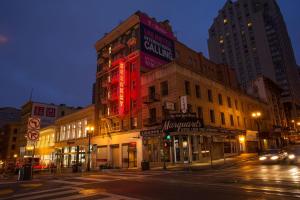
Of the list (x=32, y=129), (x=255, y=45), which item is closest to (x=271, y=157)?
(x=32, y=129)

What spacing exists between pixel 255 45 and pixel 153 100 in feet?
369

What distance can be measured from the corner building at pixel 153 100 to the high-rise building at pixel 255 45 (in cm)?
8265

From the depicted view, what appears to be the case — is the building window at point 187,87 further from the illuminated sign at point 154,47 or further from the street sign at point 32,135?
the street sign at point 32,135

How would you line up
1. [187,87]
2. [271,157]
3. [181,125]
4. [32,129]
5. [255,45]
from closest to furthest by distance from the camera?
1. [32,129]
2. [271,157]
3. [181,125]
4. [187,87]
5. [255,45]

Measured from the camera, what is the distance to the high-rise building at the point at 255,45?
118m

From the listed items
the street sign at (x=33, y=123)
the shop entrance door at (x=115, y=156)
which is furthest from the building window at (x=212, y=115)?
the street sign at (x=33, y=123)

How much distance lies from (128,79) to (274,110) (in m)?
46.9

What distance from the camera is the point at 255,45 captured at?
123m

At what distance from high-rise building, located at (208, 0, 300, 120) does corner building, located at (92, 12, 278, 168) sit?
82654 mm

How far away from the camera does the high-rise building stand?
117812mm

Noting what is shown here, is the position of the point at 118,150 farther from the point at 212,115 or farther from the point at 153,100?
the point at 212,115

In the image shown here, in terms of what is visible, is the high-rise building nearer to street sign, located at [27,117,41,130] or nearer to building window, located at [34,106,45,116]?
building window, located at [34,106,45,116]

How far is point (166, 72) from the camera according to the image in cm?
3055

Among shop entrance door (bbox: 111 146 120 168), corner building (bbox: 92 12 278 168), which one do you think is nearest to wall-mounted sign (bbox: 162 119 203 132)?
corner building (bbox: 92 12 278 168)
